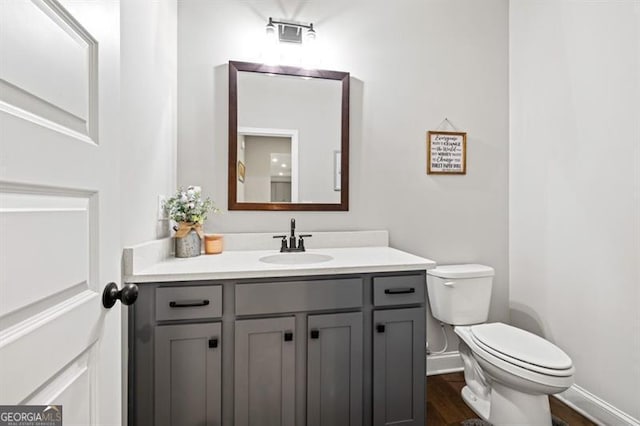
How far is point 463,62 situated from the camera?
2.21 meters

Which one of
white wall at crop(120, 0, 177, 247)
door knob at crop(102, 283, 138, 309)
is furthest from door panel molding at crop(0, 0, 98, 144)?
white wall at crop(120, 0, 177, 247)

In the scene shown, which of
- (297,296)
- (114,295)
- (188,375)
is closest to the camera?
(114,295)

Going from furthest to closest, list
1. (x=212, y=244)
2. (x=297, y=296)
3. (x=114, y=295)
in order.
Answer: (x=212, y=244)
(x=297, y=296)
(x=114, y=295)

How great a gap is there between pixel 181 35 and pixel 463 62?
1.88 metres

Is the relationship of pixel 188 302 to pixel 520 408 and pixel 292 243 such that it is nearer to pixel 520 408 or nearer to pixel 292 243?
pixel 292 243

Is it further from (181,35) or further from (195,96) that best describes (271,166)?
(181,35)

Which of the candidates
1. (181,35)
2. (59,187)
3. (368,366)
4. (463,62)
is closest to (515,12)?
(463,62)

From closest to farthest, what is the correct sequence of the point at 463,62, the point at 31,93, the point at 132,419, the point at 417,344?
the point at 31,93, the point at 132,419, the point at 417,344, the point at 463,62

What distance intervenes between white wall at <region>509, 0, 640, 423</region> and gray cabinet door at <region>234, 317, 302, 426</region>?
5.49 feet

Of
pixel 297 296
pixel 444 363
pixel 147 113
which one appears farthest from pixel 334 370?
pixel 147 113

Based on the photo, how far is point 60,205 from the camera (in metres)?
0.61

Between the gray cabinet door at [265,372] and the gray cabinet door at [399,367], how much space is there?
41 cm

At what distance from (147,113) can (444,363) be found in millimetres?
2365

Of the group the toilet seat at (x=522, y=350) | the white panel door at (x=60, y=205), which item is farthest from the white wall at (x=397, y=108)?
the white panel door at (x=60, y=205)
